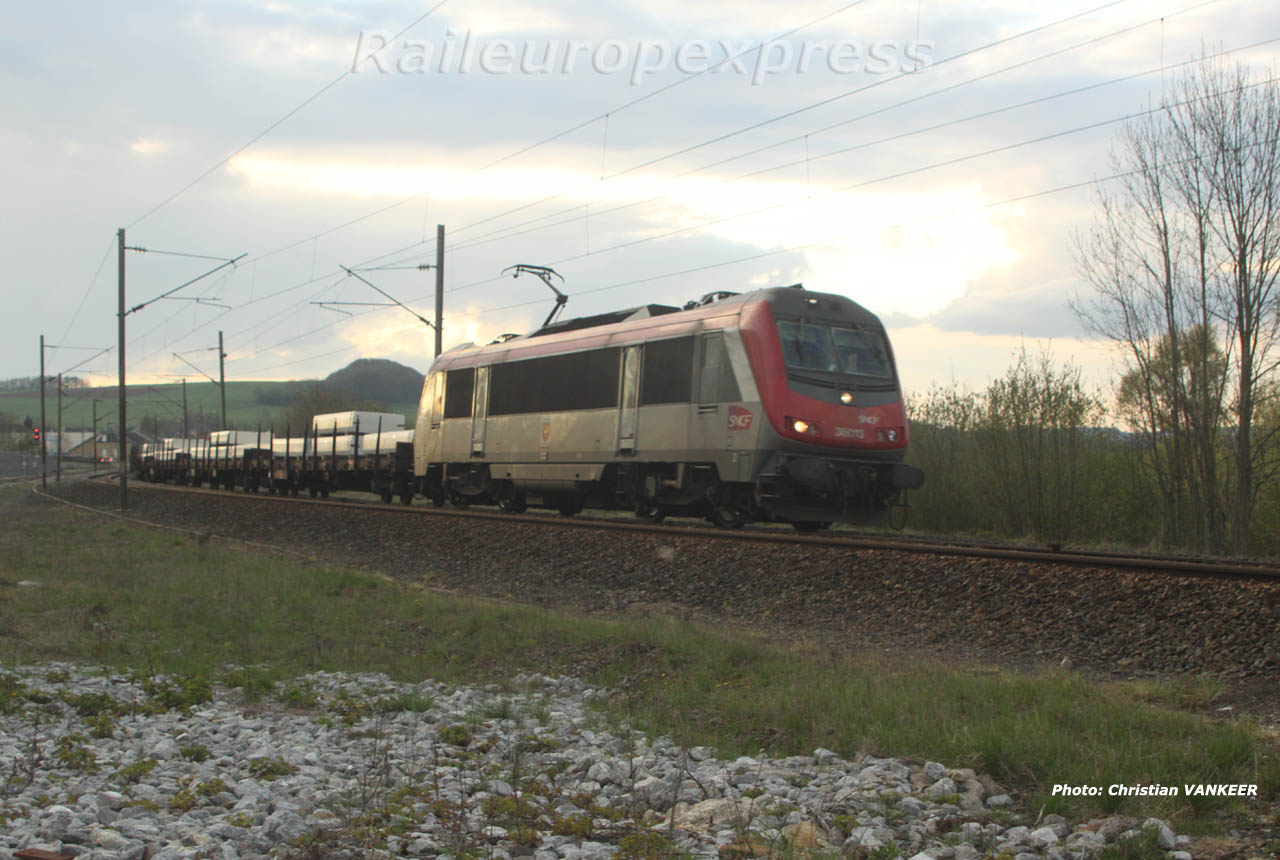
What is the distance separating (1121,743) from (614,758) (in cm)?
255

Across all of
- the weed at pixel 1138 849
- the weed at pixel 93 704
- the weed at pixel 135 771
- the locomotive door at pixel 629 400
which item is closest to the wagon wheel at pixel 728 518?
the locomotive door at pixel 629 400

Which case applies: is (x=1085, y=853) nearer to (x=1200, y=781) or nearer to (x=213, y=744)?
(x=1200, y=781)

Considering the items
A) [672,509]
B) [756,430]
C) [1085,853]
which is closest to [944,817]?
[1085,853]

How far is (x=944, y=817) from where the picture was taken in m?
4.48

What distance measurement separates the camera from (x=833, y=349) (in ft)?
50.3

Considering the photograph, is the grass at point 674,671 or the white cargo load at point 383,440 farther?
the white cargo load at point 383,440

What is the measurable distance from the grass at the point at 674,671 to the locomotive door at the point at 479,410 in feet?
23.9

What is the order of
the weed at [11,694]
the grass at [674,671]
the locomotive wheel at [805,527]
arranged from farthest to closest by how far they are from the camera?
the locomotive wheel at [805,527] < the weed at [11,694] < the grass at [674,671]

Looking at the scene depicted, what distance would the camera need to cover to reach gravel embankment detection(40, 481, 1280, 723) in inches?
305

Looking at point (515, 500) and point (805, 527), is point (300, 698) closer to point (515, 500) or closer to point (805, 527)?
point (805, 527)

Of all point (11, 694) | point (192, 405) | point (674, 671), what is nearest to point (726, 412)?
point (674, 671)

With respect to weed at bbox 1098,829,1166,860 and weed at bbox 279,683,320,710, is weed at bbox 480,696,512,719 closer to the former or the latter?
weed at bbox 279,683,320,710

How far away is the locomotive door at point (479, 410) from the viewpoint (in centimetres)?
2177

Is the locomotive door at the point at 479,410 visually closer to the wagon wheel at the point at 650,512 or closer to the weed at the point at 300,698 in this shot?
the wagon wheel at the point at 650,512
